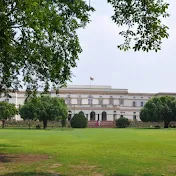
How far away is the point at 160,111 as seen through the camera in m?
88.9

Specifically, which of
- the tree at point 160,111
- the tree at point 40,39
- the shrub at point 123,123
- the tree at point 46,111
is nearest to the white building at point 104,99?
the shrub at point 123,123

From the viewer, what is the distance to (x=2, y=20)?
35.7 ft

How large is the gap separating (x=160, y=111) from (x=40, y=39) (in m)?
79.6

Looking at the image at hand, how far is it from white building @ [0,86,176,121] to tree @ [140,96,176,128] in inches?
1117

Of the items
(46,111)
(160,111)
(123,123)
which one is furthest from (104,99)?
(46,111)

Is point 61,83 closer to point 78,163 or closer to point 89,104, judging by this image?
point 78,163

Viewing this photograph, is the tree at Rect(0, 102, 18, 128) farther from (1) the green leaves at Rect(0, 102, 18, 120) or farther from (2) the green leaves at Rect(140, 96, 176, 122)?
(2) the green leaves at Rect(140, 96, 176, 122)

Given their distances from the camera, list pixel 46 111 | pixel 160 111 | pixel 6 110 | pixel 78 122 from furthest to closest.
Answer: pixel 160 111 → pixel 78 122 → pixel 6 110 → pixel 46 111

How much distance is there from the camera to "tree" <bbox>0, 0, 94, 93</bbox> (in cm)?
1063

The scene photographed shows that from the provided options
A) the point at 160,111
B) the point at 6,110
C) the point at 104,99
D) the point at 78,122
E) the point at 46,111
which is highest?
the point at 104,99

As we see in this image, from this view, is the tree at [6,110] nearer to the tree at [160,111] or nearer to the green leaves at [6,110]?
the green leaves at [6,110]

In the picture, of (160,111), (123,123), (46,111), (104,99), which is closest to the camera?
(46,111)

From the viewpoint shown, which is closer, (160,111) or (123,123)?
(160,111)

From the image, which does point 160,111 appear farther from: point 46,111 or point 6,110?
point 6,110
